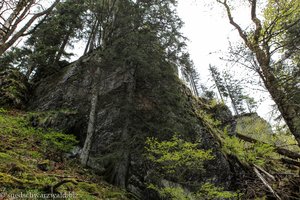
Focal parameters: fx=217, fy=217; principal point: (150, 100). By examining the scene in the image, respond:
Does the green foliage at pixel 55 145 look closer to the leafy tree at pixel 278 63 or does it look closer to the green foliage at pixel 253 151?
the green foliage at pixel 253 151

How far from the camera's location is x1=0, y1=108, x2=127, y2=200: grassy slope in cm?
507

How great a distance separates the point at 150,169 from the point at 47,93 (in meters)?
9.76

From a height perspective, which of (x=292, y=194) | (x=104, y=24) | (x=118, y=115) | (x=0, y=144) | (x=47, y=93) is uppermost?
(x=104, y=24)

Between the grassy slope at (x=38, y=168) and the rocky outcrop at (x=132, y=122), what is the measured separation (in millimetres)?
1113

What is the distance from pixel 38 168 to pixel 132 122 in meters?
4.62

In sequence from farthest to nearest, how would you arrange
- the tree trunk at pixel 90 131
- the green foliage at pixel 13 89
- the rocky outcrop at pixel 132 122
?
the green foliage at pixel 13 89 < the rocky outcrop at pixel 132 122 < the tree trunk at pixel 90 131

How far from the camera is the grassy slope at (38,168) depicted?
5.07 meters

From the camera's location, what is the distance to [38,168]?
6859mm

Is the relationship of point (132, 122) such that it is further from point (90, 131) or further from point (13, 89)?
point (13, 89)

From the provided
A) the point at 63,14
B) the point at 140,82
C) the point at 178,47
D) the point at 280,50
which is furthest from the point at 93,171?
the point at 63,14

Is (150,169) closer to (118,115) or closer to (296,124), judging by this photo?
(118,115)

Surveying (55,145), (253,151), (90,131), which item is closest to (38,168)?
(55,145)

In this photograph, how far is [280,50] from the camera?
18.0 feet

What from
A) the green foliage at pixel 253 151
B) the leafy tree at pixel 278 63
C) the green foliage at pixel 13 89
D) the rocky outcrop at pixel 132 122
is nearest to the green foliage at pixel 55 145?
the rocky outcrop at pixel 132 122
